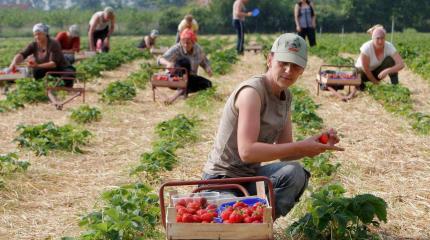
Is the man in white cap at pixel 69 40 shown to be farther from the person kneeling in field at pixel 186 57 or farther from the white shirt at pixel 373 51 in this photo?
the white shirt at pixel 373 51

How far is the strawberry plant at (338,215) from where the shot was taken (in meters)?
4.42

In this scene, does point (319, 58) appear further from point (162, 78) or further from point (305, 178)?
point (305, 178)

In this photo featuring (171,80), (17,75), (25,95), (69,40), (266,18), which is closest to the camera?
(25,95)

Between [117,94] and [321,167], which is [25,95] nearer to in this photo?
[117,94]

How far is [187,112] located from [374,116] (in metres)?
2.85

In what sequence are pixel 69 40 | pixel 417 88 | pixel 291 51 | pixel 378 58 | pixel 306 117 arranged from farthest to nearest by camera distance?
1. pixel 69 40
2. pixel 417 88
3. pixel 378 58
4. pixel 306 117
5. pixel 291 51

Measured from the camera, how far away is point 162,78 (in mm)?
11797

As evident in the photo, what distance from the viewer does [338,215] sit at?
4.40 meters

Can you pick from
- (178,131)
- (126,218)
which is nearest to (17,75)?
(178,131)

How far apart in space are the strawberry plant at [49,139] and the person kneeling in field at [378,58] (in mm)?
5281

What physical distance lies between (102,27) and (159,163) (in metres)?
12.9

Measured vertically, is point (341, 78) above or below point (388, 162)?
above

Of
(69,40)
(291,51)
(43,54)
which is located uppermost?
(291,51)

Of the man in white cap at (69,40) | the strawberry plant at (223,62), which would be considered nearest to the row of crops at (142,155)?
the man in white cap at (69,40)
